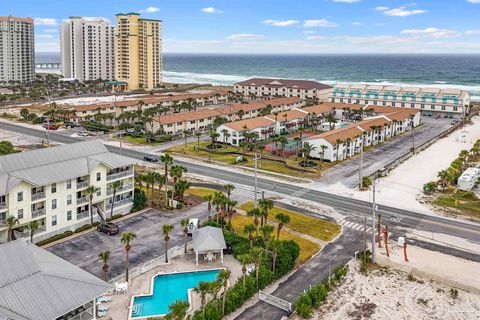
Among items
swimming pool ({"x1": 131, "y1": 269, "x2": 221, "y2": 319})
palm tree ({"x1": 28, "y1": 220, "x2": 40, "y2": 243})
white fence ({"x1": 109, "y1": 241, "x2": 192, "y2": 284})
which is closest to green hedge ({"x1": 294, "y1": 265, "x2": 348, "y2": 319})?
swimming pool ({"x1": 131, "y1": 269, "x2": 221, "y2": 319})

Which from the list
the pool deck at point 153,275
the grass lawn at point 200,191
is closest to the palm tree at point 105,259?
the pool deck at point 153,275

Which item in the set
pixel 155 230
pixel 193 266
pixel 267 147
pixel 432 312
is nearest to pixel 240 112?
pixel 267 147

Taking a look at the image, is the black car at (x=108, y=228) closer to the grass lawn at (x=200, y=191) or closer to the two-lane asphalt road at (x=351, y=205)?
the grass lawn at (x=200, y=191)

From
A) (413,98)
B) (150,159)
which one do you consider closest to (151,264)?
(150,159)

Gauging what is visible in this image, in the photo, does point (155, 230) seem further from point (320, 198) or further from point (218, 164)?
point (218, 164)

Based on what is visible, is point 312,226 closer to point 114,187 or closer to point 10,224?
point 114,187

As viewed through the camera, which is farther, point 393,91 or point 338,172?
point 393,91
